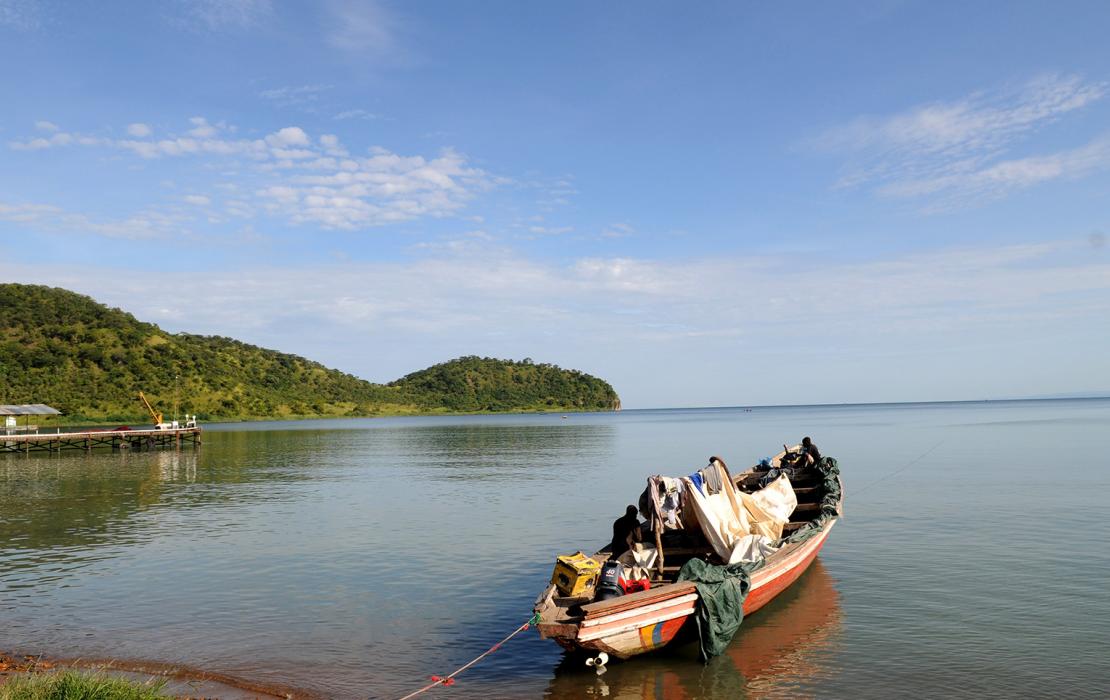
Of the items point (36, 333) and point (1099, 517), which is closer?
point (1099, 517)

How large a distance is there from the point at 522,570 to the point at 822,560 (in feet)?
29.0

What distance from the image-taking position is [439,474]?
2020 inches

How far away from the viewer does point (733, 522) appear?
18.1 meters

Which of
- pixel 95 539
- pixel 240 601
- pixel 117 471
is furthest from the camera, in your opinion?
pixel 117 471

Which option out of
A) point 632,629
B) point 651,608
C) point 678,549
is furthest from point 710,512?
point 632,629

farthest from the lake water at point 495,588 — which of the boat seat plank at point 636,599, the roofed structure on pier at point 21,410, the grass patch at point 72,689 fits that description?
the roofed structure on pier at point 21,410

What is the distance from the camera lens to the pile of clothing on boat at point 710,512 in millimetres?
17172

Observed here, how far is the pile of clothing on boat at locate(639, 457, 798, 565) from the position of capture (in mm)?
17172

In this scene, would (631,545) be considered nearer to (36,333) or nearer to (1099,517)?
(1099,517)

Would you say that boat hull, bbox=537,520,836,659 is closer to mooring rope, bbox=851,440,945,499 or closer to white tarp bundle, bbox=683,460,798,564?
white tarp bundle, bbox=683,460,798,564

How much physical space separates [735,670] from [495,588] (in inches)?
307

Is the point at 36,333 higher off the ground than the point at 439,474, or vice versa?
the point at 36,333

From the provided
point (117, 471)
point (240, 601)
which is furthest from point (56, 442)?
point (240, 601)

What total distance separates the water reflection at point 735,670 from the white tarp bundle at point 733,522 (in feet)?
5.11
